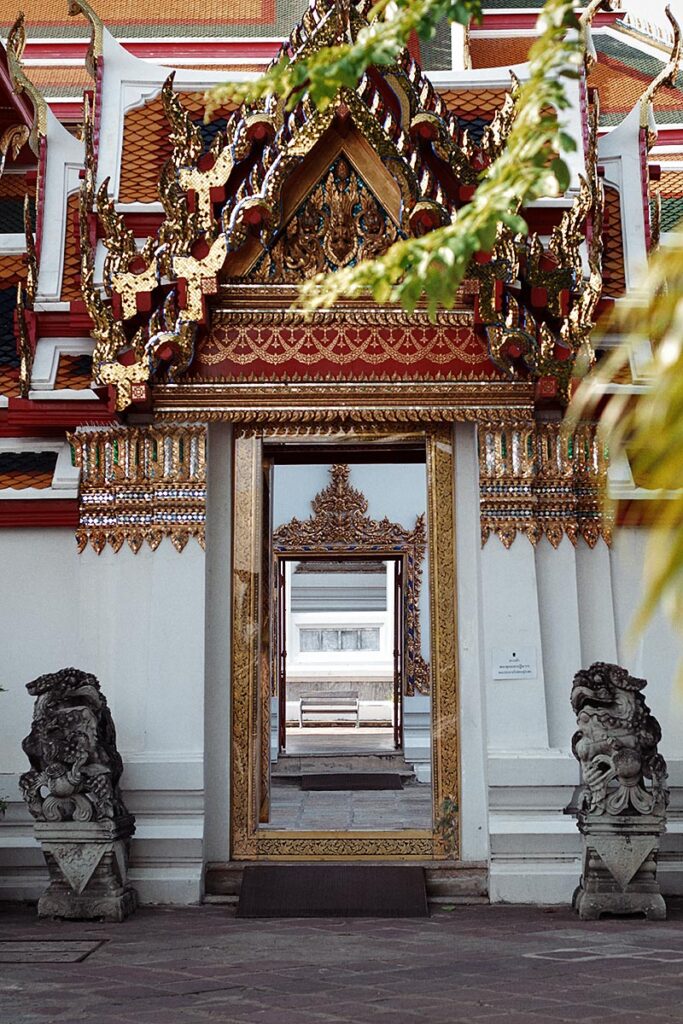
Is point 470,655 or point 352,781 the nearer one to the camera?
point 470,655

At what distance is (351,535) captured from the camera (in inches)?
393

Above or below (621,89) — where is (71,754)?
below

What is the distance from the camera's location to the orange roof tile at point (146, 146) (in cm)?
715

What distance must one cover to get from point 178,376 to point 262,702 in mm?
1682

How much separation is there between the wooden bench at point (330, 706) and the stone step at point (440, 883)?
165 inches

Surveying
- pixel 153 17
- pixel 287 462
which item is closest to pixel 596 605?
pixel 287 462

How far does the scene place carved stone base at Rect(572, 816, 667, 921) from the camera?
5691mm

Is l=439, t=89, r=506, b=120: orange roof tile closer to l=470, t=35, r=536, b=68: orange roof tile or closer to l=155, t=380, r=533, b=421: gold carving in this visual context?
l=155, t=380, r=533, b=421: gold carving

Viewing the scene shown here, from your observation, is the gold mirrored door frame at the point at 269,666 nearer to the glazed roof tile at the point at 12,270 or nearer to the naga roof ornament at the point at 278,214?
the naga roof ornament at the point at 278,214

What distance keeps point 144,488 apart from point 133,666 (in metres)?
0.87

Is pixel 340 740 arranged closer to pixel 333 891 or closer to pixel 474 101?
pixel 333 891

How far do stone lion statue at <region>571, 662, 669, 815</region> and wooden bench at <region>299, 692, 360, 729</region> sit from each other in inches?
186

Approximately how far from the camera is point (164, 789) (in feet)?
20.1

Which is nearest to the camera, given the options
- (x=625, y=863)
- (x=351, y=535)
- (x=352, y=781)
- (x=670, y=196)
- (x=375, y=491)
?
(x=625, y=863)
